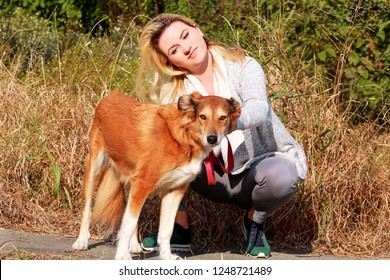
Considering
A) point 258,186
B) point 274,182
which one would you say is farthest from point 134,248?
point 274,182

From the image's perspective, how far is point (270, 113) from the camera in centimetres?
584

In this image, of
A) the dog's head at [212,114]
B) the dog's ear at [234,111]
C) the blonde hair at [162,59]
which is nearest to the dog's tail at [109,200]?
the blonde hair at [162,59]

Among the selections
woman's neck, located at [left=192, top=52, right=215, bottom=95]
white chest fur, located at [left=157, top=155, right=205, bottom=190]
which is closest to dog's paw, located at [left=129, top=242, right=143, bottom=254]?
white chest fur, located at [left=157, top=155, right=205, bottom=190]

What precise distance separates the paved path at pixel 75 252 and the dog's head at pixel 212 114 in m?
1.07

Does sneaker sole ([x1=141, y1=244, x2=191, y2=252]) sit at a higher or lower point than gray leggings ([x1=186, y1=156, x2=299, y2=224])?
lower

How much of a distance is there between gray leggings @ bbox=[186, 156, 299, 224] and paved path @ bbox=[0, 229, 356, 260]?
0.36m

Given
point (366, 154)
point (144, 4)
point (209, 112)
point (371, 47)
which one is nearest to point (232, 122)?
point (209, 112)

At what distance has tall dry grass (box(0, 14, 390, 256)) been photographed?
6414mm

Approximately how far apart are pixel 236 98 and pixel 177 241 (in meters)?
1.19

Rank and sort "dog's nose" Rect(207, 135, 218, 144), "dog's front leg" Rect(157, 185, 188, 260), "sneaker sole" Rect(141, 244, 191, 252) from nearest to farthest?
1. "dog's nose" Rect(207, 135, 218, 144)
2. "dog's front leg" Rect(157, 185, 188, 260)
3. "sneaker sole" Rect(141, 244, 191, 252)

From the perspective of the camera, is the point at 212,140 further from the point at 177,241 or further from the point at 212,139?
the point at 177,241

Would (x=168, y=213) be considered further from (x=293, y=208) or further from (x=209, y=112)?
(x=293, y=208)

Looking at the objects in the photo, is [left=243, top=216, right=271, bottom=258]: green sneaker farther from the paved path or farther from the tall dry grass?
the tall dry grass

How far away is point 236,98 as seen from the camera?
18.5ft
